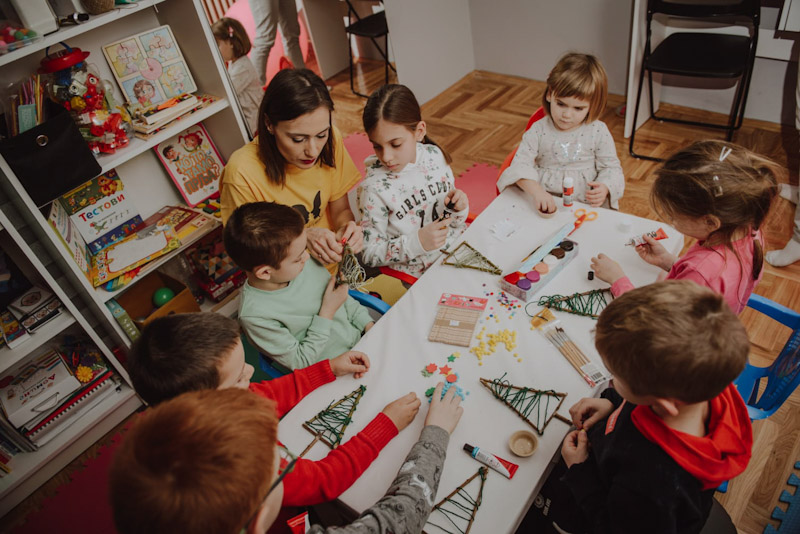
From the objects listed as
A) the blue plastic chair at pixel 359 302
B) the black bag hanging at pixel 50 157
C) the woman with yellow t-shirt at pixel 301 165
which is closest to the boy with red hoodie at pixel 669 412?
the blue plastic chair at pixel 359 302

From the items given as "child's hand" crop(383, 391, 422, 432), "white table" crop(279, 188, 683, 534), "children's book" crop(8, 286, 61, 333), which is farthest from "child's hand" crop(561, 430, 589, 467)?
"children's book" crop(8, 286, 61, 333)

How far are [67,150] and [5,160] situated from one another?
18cm

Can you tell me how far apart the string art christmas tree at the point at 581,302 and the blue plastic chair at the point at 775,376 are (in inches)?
15.9

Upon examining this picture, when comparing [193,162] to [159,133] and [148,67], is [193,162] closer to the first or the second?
[159,133]

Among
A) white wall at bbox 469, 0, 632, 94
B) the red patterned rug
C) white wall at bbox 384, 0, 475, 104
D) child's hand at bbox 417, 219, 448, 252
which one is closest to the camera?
child's hand at bbox 417, 219, 448, 252

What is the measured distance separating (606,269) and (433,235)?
56 centimetres

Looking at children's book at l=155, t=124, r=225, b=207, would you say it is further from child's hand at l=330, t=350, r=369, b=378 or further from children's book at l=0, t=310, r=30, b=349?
child's hand at l=330, t=350, r=369, b=378

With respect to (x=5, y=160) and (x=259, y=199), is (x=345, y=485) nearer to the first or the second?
(x=259, y=199)

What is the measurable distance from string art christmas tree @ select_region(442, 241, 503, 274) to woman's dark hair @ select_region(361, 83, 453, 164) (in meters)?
0.49

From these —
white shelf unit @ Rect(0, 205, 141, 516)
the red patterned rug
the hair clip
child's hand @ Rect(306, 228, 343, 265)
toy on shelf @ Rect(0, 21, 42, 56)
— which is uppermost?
toy on shelf @ Rect(0, 21, 42, 56)

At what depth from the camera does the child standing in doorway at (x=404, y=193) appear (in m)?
1.79

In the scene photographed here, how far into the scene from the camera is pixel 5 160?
1665mm

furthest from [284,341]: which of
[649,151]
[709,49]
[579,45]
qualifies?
[579,45]

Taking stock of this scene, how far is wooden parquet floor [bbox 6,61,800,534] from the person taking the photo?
68.6 inches
